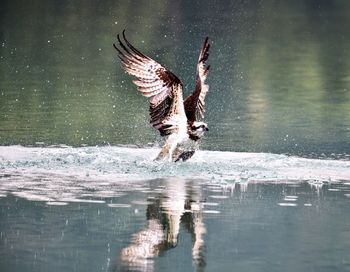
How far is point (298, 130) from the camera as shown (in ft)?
72.7

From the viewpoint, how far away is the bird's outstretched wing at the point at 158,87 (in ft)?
51.9

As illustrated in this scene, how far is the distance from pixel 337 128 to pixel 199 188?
907cm

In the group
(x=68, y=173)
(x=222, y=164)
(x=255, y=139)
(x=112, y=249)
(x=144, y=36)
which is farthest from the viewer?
(x=144, y=36)

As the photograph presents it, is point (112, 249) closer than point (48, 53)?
Yes

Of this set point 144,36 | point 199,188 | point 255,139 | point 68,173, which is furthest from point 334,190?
point 144,36

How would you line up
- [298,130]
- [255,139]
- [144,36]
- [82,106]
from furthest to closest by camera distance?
[144,36]
[82,106]
[298,130]
[255,139]

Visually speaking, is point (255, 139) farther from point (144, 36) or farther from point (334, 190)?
point (144, 36)

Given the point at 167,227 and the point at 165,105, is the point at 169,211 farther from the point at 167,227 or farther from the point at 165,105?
the point at 165,105

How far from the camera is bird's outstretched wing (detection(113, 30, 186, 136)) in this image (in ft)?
51.9

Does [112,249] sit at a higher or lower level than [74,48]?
lower

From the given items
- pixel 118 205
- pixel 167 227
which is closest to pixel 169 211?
pixel 118 205

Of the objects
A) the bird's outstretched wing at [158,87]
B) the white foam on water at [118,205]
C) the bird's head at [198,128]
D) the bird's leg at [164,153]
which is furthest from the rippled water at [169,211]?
the bird's outstretched wing at [158,87]

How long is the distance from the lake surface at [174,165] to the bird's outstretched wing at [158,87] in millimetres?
585

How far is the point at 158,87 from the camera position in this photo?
627 inches
